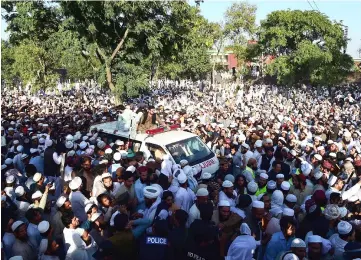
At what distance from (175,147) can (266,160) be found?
1.90 m

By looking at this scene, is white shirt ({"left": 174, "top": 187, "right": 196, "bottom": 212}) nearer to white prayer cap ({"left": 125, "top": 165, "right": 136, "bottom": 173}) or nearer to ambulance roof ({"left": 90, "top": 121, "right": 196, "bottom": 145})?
white prayer cap ({"left": 125, "top": 165, "right": 136, "bottom": 173})

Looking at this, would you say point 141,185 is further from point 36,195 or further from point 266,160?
point 266,160

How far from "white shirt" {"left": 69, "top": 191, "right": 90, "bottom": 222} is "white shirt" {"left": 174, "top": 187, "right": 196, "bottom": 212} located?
4.17ft

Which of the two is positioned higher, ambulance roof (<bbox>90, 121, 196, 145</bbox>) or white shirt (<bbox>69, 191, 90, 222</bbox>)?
ambulance roof (<bbox>90, 121, 196, 145</bbox>)

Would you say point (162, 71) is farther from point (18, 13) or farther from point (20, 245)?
point (20, 245)

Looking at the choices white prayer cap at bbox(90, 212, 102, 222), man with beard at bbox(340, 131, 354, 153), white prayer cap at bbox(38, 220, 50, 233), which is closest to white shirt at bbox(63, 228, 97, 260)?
white prayer cap at bbox(38, 220, 50, 233)

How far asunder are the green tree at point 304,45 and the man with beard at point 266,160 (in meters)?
23.3

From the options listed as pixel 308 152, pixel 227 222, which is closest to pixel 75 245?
→ pixel 227 222

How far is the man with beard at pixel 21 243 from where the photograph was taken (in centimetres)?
409

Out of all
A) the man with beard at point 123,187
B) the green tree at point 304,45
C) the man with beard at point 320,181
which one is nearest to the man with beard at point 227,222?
the man with beard at point 123,187

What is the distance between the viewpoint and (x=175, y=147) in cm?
802

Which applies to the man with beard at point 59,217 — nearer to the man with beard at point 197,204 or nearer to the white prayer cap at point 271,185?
the man with beard at point 197,204

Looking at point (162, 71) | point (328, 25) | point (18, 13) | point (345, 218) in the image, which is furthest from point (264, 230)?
point (162, 71)

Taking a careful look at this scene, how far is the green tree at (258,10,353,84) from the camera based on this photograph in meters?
29.8
